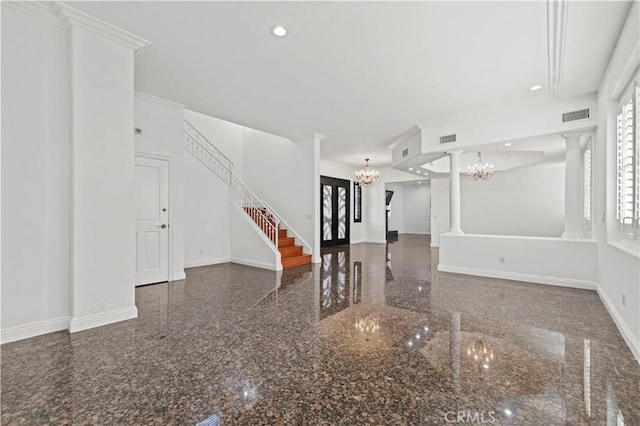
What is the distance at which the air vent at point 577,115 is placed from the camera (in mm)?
4301

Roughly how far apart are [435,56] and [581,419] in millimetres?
3583

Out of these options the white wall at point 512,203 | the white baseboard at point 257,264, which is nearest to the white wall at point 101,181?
the white baseboard at point 257,264

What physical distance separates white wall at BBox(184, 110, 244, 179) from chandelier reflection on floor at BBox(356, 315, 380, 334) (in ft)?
19.7

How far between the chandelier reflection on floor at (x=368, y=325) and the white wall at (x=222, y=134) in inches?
237

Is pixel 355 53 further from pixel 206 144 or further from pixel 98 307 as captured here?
pixel 206 144

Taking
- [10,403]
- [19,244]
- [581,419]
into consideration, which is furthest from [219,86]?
[581,419]

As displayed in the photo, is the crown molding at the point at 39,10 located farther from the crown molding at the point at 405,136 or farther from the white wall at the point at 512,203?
the white wall at the point at 512,203

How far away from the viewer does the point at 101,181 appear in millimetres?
3023

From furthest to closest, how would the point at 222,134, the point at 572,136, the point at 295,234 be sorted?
the point at 222,134
the point at 295,234
the point at 572,136

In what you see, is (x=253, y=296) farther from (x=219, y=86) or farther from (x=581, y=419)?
(x=581, y=419)

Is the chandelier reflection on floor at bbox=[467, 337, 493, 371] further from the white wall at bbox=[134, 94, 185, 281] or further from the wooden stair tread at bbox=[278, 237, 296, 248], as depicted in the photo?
the wooden stair tread at bbox=[278, 237, 296, 248]

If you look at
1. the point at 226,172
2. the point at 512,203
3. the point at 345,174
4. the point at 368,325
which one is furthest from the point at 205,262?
the point at 512,203

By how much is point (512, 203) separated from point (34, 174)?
37.9ft

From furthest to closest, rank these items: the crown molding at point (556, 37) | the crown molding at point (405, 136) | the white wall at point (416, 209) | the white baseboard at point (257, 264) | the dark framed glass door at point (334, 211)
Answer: the white wall at point (416, 209), the dark framed glass door at point (334, 211), the crown molding at point (405, 136), the white baseboard at point (257, 264), the crown molding at point (556, 37)
